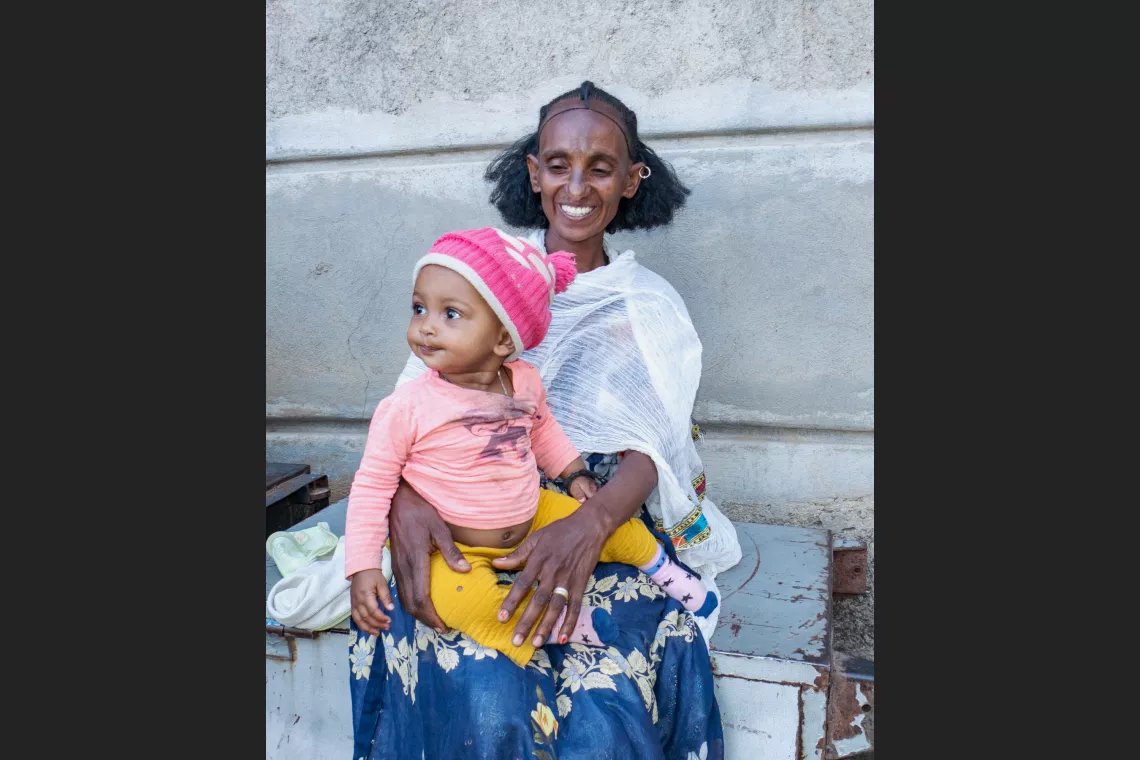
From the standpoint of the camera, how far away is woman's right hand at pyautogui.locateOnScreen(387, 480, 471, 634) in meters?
1.73

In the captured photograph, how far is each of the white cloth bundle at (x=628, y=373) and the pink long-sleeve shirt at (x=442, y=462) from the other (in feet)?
1.41

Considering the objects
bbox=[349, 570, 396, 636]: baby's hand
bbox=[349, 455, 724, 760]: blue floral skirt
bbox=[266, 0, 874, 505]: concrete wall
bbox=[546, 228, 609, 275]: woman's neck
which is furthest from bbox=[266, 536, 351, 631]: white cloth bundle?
bbox=[266, 0, 874, 505]: concrete wall

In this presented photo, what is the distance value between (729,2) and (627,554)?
2128 mm

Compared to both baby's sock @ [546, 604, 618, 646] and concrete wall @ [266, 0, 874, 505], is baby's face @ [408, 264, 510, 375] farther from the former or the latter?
concrete wall @ [266, 0, 874, 505]

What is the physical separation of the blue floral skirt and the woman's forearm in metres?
0.14

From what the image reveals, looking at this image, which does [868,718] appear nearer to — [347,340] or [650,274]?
[650,274]

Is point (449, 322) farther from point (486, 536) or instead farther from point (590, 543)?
point (590, 543)

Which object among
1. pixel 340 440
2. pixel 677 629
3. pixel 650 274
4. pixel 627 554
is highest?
pixel 650 274

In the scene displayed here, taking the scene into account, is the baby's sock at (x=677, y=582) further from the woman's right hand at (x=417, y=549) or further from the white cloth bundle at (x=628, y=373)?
the woman's right hand at (x=417, y=549)

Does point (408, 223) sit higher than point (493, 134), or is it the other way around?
point (493, 134)

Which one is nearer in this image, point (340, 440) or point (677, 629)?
point (677, 629)

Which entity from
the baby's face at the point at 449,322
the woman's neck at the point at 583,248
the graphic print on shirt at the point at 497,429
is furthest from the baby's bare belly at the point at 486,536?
the woman's neck at the point at 583,248

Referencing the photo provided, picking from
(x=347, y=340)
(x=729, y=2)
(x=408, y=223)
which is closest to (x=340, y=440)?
(x=347, y=340)

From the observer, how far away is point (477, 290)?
1748mm
